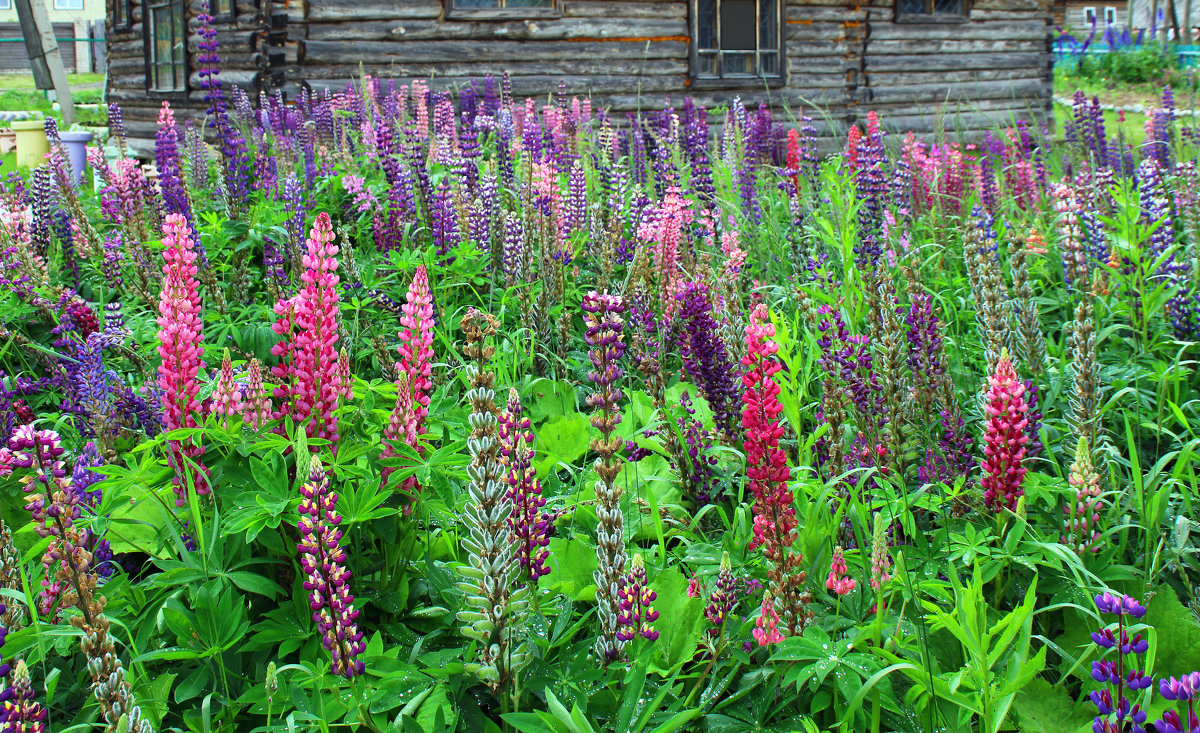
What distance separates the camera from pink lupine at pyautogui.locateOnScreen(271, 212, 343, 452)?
1938 millimetres

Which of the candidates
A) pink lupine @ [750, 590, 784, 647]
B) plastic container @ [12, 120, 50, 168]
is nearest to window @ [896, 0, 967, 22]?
plastic container @ [12, 120, 50, 168]

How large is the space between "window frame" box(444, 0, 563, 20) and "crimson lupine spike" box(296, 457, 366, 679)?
11235mm

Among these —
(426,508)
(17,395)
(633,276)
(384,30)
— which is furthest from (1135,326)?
(384,30)

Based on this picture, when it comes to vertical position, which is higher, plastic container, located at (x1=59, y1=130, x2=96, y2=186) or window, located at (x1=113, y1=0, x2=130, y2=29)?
window, located at (x1=113, y1=0, x2=130, y2=29)

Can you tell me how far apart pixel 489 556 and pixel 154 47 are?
15.0 m

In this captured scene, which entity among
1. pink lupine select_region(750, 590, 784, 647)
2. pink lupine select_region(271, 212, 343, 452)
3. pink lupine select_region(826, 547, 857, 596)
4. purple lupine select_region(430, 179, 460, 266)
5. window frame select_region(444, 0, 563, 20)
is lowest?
pink lupine select_region(750, 590, 784, 647)

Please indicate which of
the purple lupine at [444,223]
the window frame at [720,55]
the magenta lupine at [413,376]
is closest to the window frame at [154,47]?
the window frame at [720,55]

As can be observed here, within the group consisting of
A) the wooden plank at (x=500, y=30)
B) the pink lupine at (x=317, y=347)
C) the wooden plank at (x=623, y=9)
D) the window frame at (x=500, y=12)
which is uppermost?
the wooden plank at (x=623, y=9)

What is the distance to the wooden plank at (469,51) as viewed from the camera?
11.0 meters

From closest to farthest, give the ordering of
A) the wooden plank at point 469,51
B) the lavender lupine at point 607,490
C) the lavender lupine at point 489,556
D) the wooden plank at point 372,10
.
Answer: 1. the lavender lupine at point 489,556
2. the lavender lupine at point 607,490
3. the wooden plank at point 372,10
4. the wooden plank at point 469,51

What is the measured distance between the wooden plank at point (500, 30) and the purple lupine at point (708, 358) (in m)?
10.2

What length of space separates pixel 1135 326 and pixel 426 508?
281cm

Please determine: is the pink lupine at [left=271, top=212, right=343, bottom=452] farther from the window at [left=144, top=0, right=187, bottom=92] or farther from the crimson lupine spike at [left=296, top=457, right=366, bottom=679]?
the window at [left=144, top=0, right=187, bottom=92]

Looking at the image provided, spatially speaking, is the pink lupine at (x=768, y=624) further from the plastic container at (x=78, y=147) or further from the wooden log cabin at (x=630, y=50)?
the plastic container at (x=78, y=147)
